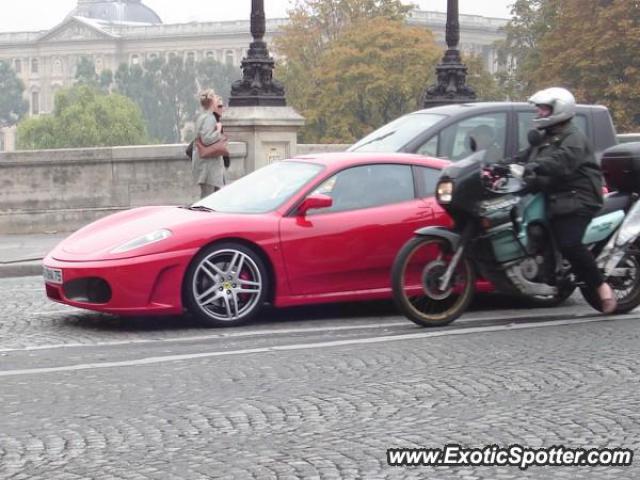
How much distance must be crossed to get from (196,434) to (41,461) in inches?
28.9

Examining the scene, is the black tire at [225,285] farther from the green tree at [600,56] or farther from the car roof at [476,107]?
the green tree at [600,56]

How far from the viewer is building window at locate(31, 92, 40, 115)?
18443 cm

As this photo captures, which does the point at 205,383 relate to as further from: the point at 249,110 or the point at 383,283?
the point at 249,110

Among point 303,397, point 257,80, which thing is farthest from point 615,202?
point 257,80

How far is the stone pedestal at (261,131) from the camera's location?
23.5 metres

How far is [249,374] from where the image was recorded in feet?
26.3

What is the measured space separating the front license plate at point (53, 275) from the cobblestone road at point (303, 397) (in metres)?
0.35

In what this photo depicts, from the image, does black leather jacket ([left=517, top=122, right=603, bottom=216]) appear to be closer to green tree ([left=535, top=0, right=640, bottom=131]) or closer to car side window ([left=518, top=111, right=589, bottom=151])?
car side window ([left=518, top=111, right=589, bottom=151])

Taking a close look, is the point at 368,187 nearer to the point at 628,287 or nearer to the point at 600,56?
the point at 628,287

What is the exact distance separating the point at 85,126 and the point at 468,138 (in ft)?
396

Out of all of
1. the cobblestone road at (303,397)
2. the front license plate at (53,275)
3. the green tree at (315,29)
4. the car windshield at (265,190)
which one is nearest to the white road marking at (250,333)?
the cobblestone road at (303,397)

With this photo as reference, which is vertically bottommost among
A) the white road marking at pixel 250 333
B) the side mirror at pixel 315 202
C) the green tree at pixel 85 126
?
the green tree at pixel 85 126

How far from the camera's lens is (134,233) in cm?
1030

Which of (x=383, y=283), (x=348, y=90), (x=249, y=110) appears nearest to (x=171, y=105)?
(x=348, y=90)
